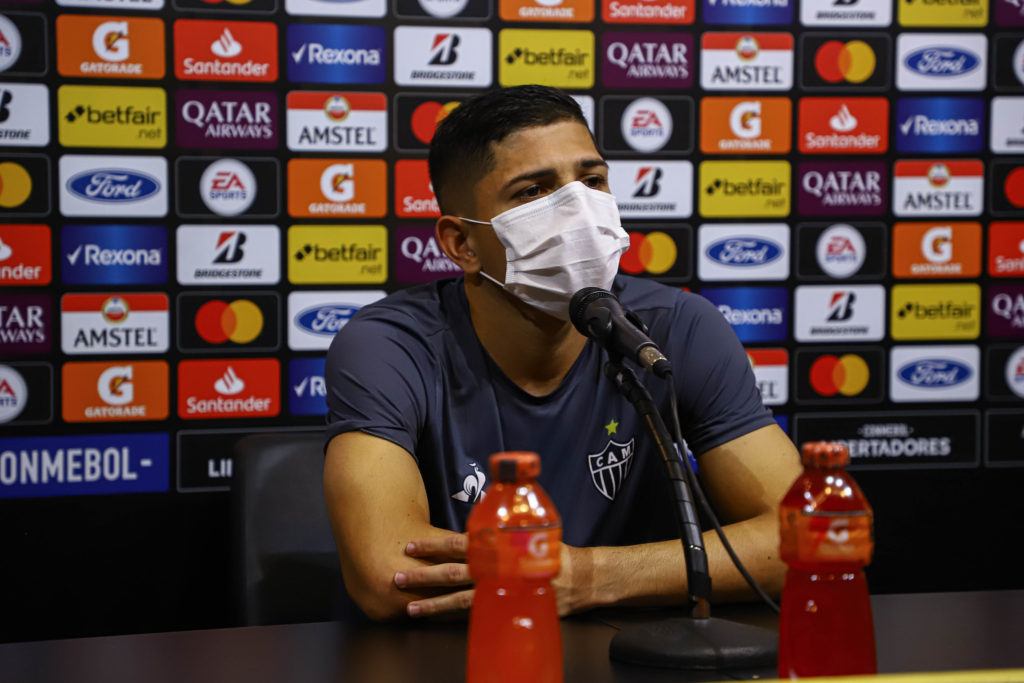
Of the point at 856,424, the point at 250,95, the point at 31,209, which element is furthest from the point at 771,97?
the point at 31,209

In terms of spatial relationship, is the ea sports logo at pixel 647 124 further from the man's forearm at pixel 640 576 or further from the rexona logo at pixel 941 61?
the man's forearm at pixel 640 576

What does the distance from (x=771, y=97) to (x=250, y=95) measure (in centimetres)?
131

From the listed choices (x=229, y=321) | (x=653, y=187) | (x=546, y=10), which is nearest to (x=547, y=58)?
(x=546, y=10)

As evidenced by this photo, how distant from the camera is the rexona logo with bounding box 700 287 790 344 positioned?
8.04ft

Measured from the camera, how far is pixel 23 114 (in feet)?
7.16

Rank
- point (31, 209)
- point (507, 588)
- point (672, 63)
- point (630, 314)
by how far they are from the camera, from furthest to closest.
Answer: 1. point (672, 63)
2. point (31, 209)
3. point (630, 314)
4. point (507, 588)

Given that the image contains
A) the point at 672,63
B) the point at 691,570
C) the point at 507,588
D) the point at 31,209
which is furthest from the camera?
the point at 672,63

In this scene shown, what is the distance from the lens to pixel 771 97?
2.44m

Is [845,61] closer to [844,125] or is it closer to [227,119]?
[844,125]

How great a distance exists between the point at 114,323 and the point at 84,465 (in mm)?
340

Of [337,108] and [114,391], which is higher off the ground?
[337,108]

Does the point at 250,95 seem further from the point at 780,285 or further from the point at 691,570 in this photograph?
the point at 691,570

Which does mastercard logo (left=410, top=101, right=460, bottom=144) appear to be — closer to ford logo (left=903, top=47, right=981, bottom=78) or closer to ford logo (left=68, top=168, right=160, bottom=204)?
ford logo (left=68, top=168, right=160, bottom=204)

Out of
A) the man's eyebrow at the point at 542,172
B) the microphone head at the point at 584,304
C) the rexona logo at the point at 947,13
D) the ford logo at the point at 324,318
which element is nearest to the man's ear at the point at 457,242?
the man's eyebrow at the point at 542,172
